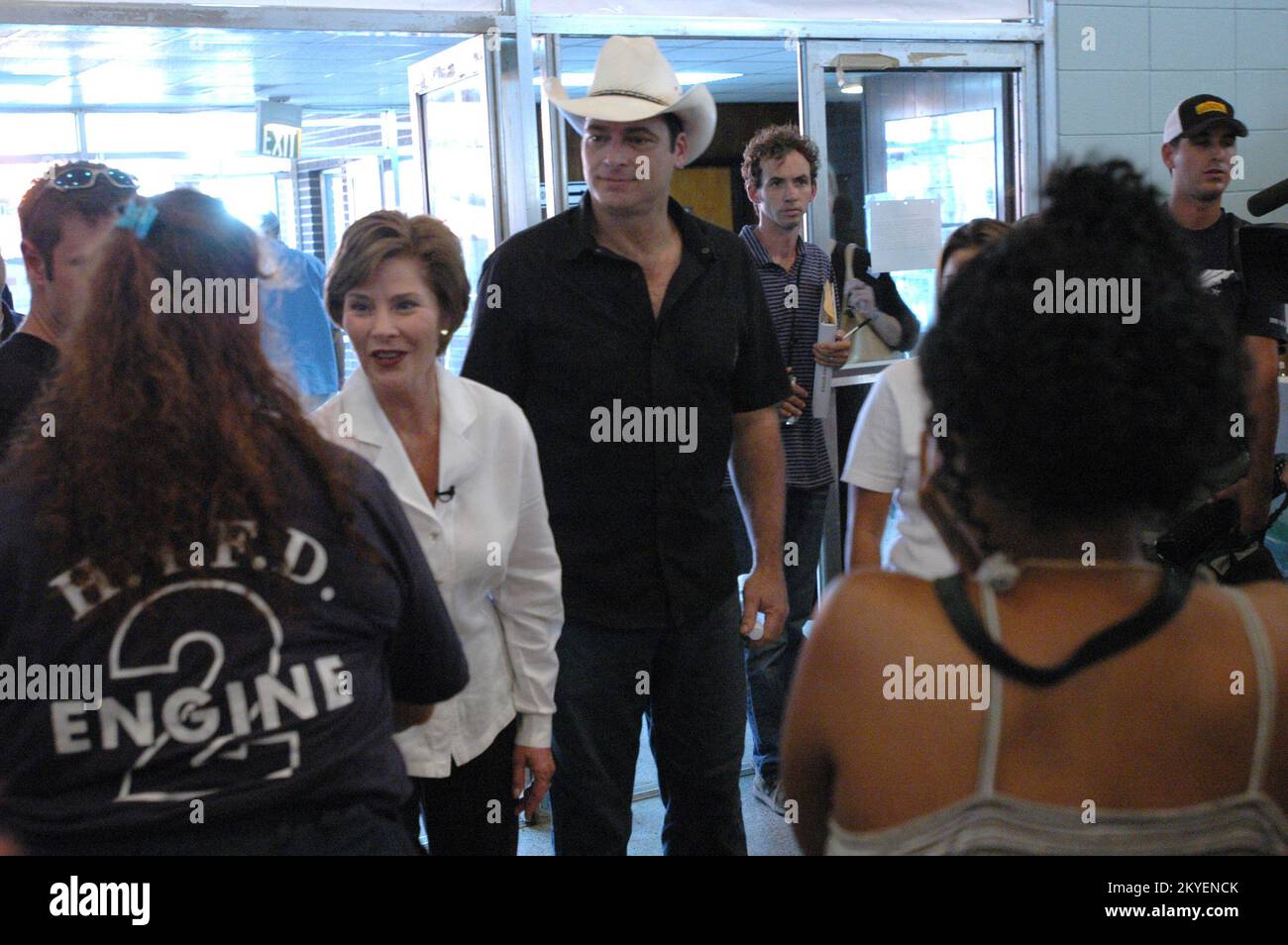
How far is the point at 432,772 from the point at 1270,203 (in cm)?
183

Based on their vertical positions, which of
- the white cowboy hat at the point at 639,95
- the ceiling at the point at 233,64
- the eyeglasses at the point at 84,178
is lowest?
the eyeglasses at the point at 84,178

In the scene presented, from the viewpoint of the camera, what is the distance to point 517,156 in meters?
2.88

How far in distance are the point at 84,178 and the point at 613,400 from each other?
76 cm

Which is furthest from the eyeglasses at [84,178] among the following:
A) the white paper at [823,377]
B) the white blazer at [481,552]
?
the white paper at [823,377]

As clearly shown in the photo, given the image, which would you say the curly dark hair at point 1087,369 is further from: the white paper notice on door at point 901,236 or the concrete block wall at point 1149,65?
the concrete block wall at point 1149,65

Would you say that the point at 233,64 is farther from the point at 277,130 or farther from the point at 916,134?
the point at 916,134

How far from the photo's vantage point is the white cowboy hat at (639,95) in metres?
1.94

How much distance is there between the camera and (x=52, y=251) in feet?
5.56

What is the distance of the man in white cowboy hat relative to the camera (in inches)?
73.6

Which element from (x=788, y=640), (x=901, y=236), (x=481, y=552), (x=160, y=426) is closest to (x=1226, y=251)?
(x=901, y=236)

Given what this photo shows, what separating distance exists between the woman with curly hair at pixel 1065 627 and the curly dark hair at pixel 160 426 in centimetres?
47
